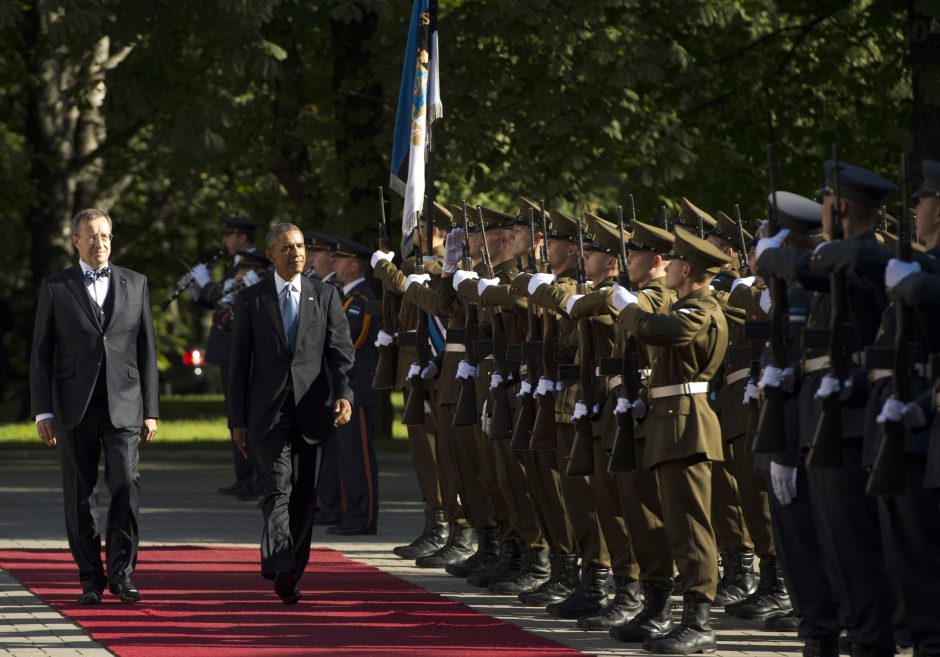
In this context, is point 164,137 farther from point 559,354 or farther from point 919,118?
point 559,354

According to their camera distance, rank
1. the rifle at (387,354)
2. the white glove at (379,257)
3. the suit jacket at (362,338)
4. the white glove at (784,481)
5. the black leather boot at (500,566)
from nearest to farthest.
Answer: the white glove at (784,481), the black leather boot at (500,566), the white glove at (379,257), the rifle at (387,354), the suit jacket at (362,338)

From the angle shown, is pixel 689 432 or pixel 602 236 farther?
pixel 602 236

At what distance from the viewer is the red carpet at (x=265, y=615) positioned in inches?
330

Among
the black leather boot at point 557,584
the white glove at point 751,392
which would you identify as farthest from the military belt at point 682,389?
the black leather boot at point 557,584

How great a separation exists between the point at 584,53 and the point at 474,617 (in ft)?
34.7

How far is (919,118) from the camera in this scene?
1648cm

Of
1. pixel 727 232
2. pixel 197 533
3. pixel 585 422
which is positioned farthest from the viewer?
pixel 197 533

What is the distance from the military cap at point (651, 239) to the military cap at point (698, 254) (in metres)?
0.26

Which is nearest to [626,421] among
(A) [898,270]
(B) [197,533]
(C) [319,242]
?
(A) [898,270]

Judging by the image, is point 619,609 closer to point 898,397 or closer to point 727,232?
point 727,232

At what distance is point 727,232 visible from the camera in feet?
33.6

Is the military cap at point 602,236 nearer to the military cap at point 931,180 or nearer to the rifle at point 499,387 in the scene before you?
the rifle at point 499,387

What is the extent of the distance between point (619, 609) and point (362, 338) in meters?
4.92

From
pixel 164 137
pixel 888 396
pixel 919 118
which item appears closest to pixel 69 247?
pixel 164 137
